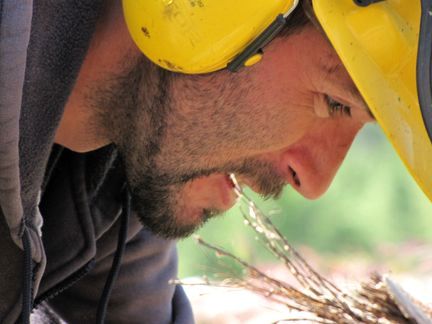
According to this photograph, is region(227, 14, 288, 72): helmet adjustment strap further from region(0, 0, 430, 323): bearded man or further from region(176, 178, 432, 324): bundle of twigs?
region(176, 178, 432, 324): bundle of twigs

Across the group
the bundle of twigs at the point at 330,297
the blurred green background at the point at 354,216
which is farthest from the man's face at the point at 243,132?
the blurred green background at the point at 354,216

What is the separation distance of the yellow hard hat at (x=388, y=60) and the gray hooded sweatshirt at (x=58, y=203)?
0.43 metres

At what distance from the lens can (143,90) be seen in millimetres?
1748

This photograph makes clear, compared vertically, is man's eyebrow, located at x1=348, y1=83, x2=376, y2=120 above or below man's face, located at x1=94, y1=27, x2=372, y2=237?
above

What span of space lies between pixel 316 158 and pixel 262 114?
0.47 ft

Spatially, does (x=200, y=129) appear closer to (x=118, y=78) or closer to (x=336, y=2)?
(x=118, y=78)

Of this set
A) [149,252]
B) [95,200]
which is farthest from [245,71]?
[149,252]

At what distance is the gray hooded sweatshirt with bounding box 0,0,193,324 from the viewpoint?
5.00ft

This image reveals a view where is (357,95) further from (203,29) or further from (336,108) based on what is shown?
(203,29)

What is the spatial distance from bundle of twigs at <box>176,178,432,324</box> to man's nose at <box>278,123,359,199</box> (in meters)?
0.16

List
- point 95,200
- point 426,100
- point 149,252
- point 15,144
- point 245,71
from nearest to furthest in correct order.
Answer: point 426,100, point 15,144, point 245,71, point 95,200, point 149,252

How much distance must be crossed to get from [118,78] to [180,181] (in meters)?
0.23

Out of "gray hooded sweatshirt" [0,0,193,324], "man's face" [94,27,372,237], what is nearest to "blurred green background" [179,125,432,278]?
"gray hooded sweatshirt" [0,0,193,324]

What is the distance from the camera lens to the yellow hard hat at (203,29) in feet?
4.78
